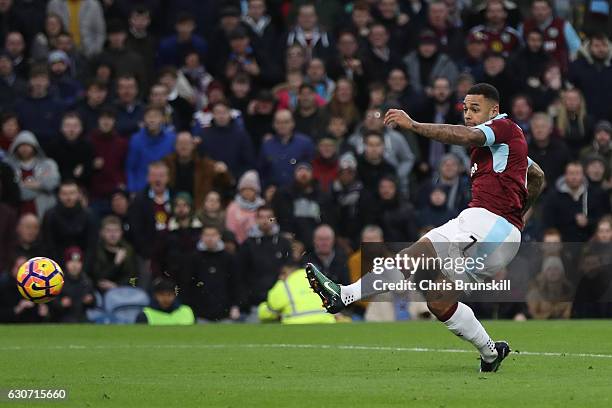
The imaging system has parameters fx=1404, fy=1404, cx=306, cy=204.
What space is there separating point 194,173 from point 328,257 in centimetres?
278

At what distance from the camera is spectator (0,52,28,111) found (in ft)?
77.0

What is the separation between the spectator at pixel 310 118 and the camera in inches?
903

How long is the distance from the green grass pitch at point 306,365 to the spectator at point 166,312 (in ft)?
2.96

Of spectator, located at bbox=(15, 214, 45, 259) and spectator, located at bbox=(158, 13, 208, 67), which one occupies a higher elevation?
spectator, located at bbox=(158, 13, 208, 67)

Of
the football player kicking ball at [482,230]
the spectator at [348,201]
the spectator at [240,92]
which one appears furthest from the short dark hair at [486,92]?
the spectator at [240,92]

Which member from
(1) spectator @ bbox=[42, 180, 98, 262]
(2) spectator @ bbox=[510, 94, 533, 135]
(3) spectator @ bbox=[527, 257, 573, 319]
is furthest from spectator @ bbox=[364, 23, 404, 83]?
(1) spectator @ bbox=[42, 180, 98, 262]

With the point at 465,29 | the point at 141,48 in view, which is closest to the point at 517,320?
the point at 465,29

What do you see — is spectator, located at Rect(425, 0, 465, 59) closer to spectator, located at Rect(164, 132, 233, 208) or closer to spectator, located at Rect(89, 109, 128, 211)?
spectator, located at Rect(164, 132, 233, 208)

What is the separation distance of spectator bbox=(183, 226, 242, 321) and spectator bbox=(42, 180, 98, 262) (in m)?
1.70

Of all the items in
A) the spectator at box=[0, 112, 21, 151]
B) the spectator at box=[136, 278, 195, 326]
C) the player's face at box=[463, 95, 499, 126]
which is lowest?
the spectator at box=[136, 278, 195, 326]

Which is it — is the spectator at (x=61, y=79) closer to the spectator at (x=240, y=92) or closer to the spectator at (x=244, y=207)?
the spectator at (x=240, y=92)

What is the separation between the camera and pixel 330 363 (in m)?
13.4

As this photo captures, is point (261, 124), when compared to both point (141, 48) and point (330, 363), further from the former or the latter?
point (330, 363)

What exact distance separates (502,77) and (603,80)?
1.69 meters
